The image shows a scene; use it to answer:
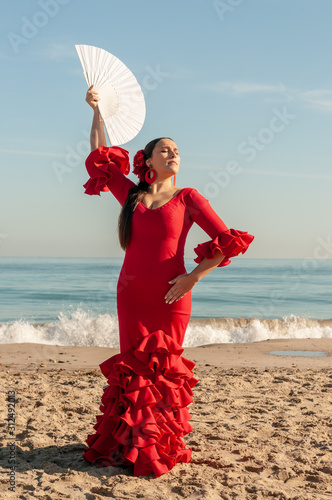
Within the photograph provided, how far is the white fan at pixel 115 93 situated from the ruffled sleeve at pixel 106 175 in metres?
0.21

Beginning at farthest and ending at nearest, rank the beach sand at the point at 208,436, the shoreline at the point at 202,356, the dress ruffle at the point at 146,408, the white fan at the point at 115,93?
1. the shoreline at the point at 202,356
2. the white fan at the point at 115,93
3. the dress ruffle at the point at 146,408
4. the beach sand at the point at 208,436

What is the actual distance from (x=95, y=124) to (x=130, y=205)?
0.72m

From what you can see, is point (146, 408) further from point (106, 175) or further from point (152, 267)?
point (106, 175)

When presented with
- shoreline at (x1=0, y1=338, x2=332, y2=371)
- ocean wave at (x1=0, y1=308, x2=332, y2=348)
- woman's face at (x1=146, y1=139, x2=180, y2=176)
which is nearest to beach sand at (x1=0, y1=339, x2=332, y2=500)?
shoreline at (x1=0, y1=338, x2=332, y2=371)

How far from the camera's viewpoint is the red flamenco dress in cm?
328

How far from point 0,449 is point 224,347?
20.1ft

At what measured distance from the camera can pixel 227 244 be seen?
329 cm

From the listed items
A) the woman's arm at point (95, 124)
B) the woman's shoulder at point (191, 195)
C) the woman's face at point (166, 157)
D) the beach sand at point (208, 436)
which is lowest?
the beach sand at point (208, 436)

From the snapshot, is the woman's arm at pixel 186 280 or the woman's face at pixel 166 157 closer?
the woman's arm at pixel 186 280

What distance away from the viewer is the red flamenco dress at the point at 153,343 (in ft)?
10.8

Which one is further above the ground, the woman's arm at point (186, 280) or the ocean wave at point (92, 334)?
the woman's arm at point (186, 280)

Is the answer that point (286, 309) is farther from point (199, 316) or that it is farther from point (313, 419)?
point (313, 419)

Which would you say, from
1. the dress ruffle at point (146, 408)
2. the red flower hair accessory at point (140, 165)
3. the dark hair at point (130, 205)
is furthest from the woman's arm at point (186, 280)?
the red flower hair accessory at point (140, 165)

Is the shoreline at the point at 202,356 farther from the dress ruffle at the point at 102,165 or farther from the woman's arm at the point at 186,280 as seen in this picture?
A: the woman's arm at the point at 186,280
